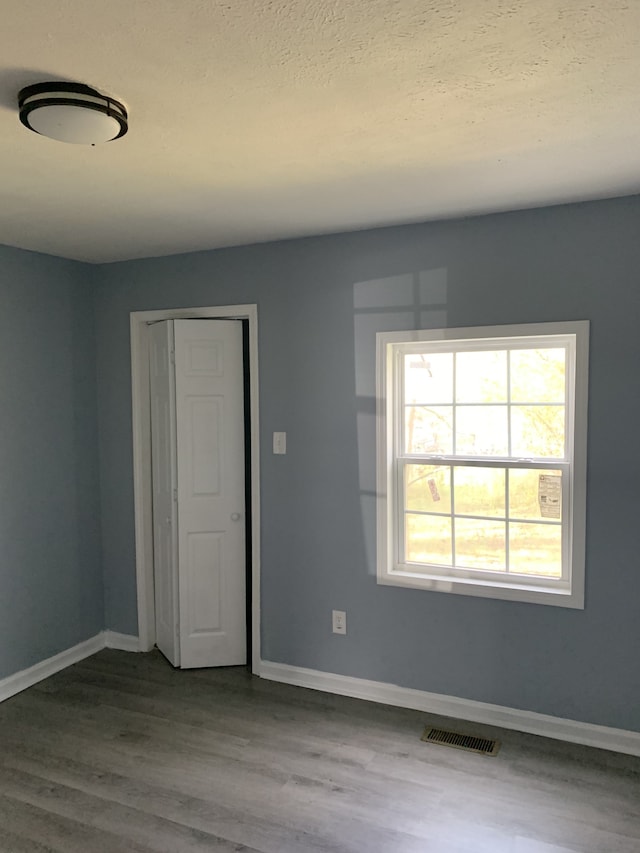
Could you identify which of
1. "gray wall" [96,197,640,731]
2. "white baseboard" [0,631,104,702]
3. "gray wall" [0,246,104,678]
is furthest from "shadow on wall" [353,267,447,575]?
"white baseboard" [0,631,104,702]

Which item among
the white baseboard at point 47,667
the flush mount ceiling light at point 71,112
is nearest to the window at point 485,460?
the flush mount ceiling light at point 71,112

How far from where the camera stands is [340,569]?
3.36 meters

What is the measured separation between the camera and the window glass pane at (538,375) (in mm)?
2945

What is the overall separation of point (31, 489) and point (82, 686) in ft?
3.73

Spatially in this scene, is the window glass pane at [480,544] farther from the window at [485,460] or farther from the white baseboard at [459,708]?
the white baseboard at [459,708]

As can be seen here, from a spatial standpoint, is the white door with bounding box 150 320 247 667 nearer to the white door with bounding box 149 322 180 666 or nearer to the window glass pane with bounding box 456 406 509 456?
the white door with bounding box 149 322 180 666

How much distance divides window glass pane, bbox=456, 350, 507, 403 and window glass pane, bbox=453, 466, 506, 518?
0.35m

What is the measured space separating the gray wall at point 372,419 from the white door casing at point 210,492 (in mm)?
232

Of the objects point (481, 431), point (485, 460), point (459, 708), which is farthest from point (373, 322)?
point (459, 708)

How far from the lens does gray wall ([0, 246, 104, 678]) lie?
346 centimetres

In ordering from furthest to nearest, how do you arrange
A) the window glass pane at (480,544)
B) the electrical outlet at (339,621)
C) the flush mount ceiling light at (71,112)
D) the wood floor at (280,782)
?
the electrical outlet at (339,621) → the window glass pane at (480,544) → the wood floor at (280,782) → the flush mount ceiling light at (71,112)

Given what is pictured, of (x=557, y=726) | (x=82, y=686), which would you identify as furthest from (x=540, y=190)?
(x=82, y=686)

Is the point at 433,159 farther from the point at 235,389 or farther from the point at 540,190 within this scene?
the point at 235,389

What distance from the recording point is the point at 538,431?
300 cm
